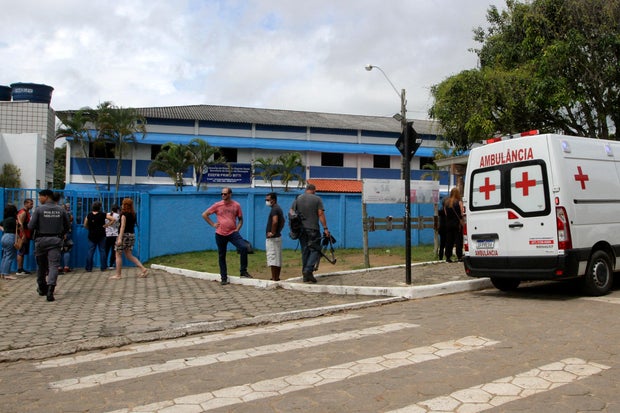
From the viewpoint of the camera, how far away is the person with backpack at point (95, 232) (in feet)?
39.6

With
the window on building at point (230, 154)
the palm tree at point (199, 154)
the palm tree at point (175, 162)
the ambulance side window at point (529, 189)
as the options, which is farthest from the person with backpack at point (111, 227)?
the window on building at point (230, 154)

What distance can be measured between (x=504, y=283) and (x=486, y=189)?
1.62 metres

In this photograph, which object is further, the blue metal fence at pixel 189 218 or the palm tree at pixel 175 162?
the palm tree at pixel 175 162

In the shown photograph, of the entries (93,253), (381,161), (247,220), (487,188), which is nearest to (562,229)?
(487,188)

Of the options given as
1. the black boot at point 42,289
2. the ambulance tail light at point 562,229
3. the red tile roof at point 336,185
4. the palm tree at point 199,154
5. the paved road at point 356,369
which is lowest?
the paved road at point 356,369

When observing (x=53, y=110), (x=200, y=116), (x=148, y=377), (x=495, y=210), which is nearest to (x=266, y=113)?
(x=200, y=116)

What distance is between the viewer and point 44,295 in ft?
28.6

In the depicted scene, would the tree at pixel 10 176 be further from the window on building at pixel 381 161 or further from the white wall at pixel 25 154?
the window on building at pixel 381 161

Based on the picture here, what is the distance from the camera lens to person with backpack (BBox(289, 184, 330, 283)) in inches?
361

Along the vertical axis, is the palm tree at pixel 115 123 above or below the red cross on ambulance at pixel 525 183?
above

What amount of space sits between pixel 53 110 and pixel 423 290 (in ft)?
88.0

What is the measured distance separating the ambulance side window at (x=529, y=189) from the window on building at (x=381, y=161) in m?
29.8

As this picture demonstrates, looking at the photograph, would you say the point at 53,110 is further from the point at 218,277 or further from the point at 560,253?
the point at 560,253

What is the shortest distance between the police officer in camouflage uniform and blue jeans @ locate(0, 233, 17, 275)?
10.9ft
